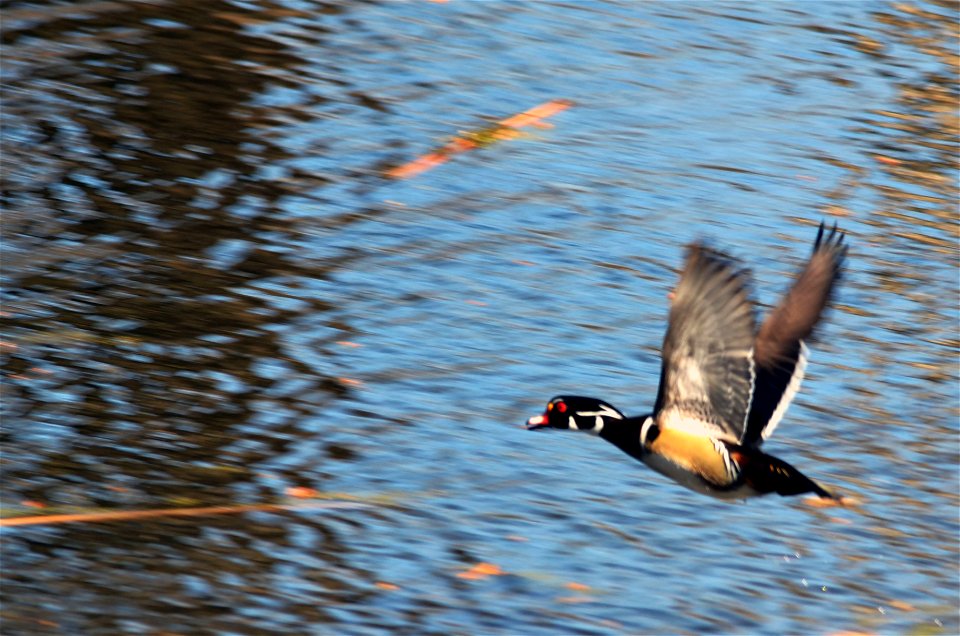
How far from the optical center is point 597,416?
5.97 m

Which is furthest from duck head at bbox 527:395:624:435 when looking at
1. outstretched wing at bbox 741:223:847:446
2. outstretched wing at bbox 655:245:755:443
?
outstretched wing at bbox 741:223:847:446

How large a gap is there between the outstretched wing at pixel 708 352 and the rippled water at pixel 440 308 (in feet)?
2.50

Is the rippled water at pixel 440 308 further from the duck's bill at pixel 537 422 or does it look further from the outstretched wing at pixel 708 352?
the outstretched wing at pixel 708 352

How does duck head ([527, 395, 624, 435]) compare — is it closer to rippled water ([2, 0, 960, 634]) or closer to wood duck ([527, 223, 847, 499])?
wood duck ([527, 223, 847, 499])

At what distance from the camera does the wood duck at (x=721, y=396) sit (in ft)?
17.3

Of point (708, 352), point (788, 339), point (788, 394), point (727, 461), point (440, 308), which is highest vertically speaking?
point (708, 352)

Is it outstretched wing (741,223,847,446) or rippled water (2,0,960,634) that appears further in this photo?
rippled water (2,0,960,634)

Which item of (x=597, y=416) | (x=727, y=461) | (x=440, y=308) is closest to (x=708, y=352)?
(x=727, y=461)

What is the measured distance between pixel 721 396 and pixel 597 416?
56 cm

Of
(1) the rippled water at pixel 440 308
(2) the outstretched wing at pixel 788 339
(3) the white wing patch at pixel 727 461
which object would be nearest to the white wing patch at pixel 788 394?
(2) the outstretched wing at pixel 788 339

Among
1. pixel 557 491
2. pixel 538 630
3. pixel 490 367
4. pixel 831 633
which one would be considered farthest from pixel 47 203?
pixel 831 633

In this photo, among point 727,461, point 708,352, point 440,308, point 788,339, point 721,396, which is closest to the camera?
point 708,352

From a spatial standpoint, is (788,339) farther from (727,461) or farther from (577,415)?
(577,415)

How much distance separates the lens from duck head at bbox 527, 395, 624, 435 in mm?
5953
